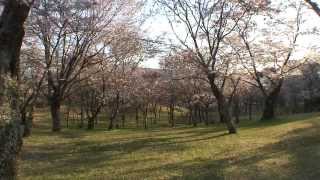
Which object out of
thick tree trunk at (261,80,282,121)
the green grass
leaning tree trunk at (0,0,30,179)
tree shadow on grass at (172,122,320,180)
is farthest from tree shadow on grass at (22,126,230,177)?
thick tree trunk at (261,80,282,121)

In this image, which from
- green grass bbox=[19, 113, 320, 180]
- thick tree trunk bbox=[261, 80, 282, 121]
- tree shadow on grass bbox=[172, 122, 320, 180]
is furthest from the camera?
thick tree trunk bbox=[261, 80, 282, 121]

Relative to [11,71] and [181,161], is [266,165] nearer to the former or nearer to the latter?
[181,161]

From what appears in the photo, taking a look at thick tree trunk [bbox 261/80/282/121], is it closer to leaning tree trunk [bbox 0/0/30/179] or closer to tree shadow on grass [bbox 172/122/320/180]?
tree shadow on grass [bbox 172/122/320/180]

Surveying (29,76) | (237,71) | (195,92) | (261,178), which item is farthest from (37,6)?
(195,92)

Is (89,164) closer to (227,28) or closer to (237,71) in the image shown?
(227,28)

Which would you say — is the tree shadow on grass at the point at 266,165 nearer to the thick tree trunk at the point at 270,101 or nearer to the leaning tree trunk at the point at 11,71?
the leaning tree trunk at the point at 11,71

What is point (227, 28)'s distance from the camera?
4356 centimetres

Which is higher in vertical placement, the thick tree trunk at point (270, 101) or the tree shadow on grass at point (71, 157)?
the thick tree trunk at point (270, 101)

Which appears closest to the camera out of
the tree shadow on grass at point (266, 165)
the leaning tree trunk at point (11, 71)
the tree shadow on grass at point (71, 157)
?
the leaning tree trunk at point (11, 71)

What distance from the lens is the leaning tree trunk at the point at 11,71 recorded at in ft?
41.1

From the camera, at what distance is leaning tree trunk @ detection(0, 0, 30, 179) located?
12.5 meters

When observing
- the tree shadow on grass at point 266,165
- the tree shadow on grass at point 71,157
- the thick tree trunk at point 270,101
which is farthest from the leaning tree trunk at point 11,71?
the thick tree trunk at point 270,101

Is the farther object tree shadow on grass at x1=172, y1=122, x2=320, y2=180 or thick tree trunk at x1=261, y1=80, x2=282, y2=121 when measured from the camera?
thick tree trunk at x1=261, y1=80, x2=282, y2=121

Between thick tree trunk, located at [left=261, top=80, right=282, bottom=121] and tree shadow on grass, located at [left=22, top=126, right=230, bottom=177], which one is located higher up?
thick tree trunk, located at [left=261, top=80, right=282, bottom=121]
